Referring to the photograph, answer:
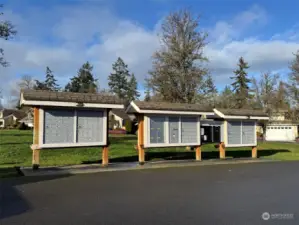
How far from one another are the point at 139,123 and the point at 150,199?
7499mm

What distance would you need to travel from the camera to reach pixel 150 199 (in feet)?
23.9

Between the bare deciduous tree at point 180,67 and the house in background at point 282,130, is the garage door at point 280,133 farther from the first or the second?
the bare deciduous tree at point 180,67

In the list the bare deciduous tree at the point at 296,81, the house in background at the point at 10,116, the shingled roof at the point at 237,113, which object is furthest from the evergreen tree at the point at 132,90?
the shingled roof at the point at 237,113

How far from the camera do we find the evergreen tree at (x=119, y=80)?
284 feet

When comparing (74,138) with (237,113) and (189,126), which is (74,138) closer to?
(189,126)

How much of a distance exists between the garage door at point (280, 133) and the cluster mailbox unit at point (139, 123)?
1453 inches

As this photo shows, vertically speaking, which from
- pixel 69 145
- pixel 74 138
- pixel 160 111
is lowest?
pixel 69 145

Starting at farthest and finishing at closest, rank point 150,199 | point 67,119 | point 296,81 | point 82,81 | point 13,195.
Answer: point 82,81 → point 296,81 → point 67,119 → point 13,195 → point 150,199

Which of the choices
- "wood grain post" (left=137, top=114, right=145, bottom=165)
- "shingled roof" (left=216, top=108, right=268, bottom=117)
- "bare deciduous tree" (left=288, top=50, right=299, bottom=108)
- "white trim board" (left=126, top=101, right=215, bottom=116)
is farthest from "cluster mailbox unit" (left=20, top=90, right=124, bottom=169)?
"bare deciduous tree" (left=288, top=50, right=299, bottom=108)

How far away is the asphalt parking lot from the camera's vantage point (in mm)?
5723

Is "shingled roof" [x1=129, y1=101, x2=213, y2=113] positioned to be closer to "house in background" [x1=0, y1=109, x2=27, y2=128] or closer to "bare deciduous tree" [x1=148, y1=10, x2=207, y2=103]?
"bare deciduous tree" [x1=148, y1=10, x2=207, y2=103]

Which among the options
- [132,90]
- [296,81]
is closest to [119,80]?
[132,90]

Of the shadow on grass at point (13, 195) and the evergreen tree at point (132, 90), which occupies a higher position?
the evergreen tree at point (132, 90)

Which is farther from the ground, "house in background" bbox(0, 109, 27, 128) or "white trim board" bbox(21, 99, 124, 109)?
"house in background" bbox(0, 109, 27, 128)
